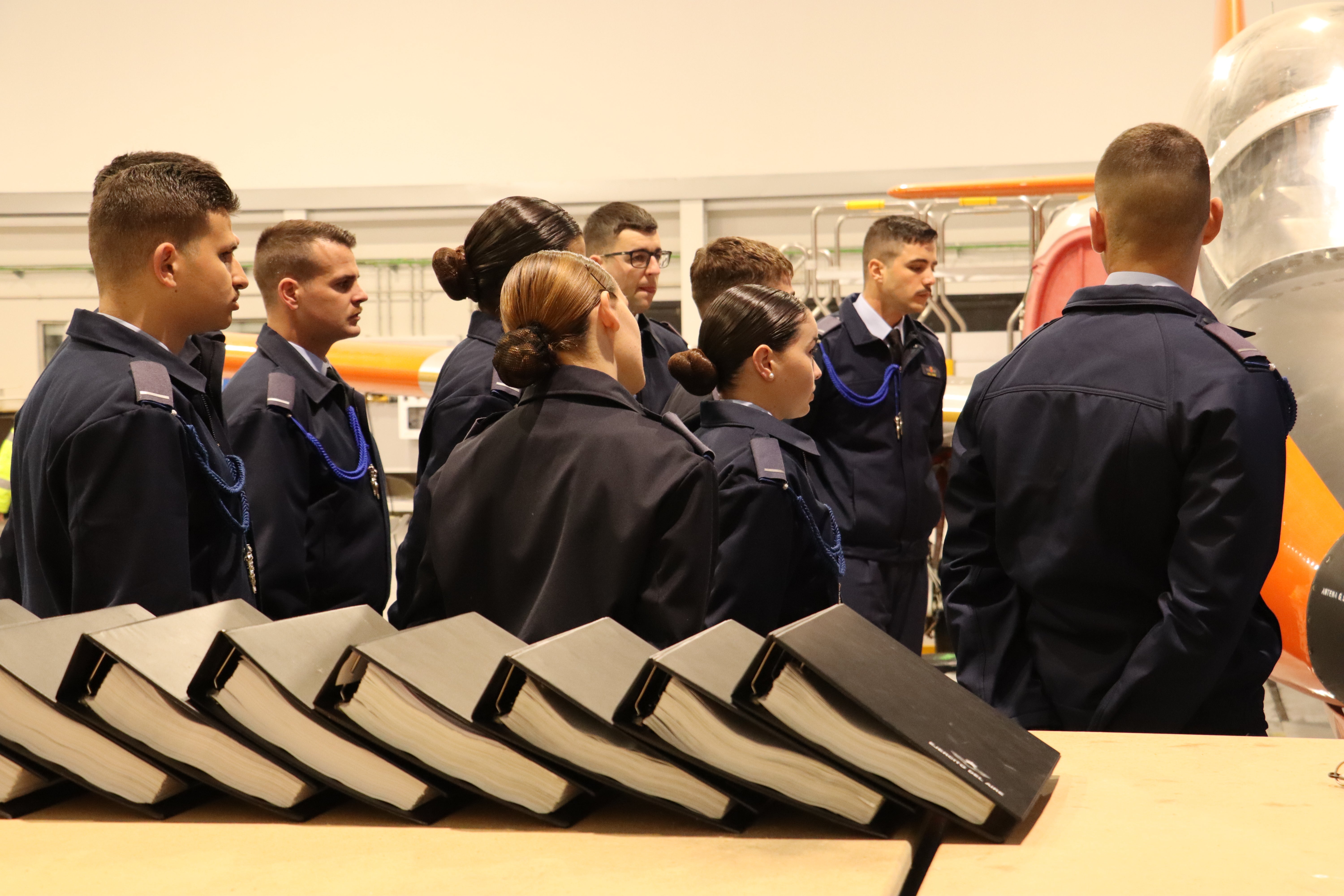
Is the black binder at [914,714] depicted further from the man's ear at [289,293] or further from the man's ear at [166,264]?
the man's ear at [289,293]

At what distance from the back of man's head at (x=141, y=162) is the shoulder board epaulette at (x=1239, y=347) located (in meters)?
1.61

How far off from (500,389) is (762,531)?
632 mm

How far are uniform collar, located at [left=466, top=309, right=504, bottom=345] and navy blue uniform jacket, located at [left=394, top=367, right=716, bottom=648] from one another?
33.2 inches

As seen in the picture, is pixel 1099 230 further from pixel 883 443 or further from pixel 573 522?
pixel 883 443

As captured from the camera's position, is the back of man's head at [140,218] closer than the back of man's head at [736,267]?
Yes

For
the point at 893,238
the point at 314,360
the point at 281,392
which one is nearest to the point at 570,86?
the point at 893,238

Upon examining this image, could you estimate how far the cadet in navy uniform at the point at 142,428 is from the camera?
1568 mm

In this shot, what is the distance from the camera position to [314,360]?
2.81 m

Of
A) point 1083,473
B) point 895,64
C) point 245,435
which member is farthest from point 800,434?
point 895,64

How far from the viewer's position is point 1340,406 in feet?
8.54

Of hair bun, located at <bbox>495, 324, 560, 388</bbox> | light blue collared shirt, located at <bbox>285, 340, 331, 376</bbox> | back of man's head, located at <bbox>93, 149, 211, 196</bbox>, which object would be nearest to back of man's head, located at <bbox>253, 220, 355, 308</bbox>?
light blue collared shirt, located at <bbox>285, 340, 331, 376</bbox>

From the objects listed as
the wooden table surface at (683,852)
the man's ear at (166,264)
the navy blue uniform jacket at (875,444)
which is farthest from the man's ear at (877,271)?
the wooden table surface at (683,852)

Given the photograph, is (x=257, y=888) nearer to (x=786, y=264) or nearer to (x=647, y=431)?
(x=647, y=431)

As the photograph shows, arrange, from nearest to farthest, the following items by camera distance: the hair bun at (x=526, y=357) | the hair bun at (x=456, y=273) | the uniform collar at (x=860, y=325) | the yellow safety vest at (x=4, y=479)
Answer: the hair bun at (x=526, y=357)
the hair bun at (x=456, y=273)
the uniform collar at (x=860, y=325)
the yellow safety vest at (x=4, y=479)
